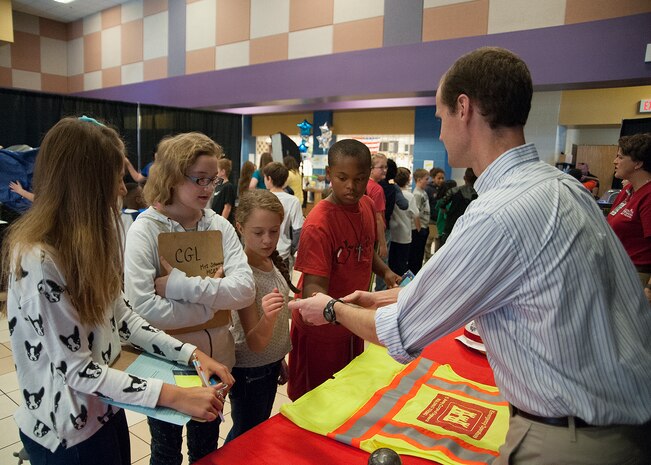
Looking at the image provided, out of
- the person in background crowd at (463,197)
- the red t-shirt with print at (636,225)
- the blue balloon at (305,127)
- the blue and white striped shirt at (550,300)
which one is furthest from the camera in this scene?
the blue balloon at (305,127)

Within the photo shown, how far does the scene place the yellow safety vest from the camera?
1178 mm

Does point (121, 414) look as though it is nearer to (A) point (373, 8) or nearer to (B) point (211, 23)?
(A) point (373, 8)

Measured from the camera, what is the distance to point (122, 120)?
23.3 ft

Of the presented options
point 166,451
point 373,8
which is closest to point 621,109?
point 373,8

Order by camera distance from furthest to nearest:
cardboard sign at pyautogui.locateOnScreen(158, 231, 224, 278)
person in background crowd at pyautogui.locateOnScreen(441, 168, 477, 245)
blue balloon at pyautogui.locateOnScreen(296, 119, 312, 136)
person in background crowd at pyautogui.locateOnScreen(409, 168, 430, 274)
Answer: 1. blue balloon at pyautogui.locateOnScreen(296, 119, 312, 136)
2. person in background crowd at pyautogui.locateOnScreen(409, 168, 430, 274)
3. person in background crowd at pyautogui.locateOnScreen(441, 168, 477, 245)
4. cardboard sign at pyautogui.locateOnScreen(158, 231, 224, 278)

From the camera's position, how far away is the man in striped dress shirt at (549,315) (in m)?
0.86

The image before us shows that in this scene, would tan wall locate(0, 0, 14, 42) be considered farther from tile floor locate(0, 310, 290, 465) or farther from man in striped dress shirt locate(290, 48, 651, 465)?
man in striped dress shirt locate(290, 48, 651, 465)

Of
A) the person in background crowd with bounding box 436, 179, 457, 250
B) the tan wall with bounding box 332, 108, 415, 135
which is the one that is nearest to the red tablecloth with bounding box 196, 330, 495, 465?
the person in background crowd with bounding box 436, 179, 457, 250

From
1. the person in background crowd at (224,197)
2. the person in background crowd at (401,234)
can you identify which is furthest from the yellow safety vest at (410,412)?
the person in background crowd at (224,197)

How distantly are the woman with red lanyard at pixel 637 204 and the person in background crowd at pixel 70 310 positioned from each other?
3.54 m

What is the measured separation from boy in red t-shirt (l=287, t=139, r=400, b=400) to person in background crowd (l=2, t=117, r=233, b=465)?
804 mm

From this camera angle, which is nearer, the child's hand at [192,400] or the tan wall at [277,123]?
the child's hand at [192,400]

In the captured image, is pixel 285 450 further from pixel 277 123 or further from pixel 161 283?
pixel 277 123

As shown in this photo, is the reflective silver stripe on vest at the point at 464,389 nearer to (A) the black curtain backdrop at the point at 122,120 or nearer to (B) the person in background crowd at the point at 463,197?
(B) the person in background crowd at the point at 463,197
